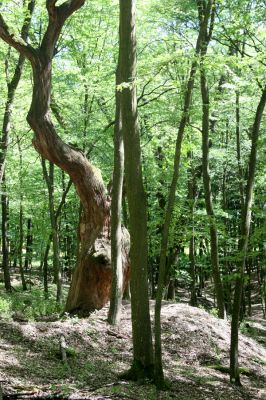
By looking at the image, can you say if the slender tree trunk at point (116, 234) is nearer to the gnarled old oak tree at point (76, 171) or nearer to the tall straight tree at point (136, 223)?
the gnarled old oak tree at point (76, 171)

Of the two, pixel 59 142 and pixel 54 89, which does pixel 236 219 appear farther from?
pixel 59 142

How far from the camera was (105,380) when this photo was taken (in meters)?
6.92

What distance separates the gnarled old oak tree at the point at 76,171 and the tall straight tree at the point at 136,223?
3.59 metres

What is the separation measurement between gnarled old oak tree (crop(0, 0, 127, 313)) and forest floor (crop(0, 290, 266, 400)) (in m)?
0.76

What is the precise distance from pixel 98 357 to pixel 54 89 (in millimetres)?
10252

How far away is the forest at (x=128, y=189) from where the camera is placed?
6.98 m

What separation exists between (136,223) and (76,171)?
176 inches

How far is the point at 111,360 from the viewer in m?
8.24

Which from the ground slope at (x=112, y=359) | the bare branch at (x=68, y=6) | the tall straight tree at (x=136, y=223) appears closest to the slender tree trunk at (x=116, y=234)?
the ground slope at (x=112, y=359)

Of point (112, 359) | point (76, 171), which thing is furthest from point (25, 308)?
point (112, 359)

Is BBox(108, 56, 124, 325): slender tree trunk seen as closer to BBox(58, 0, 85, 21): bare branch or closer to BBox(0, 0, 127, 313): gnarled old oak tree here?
BBox(0, 0, 127, 313): gnarled old oak tree

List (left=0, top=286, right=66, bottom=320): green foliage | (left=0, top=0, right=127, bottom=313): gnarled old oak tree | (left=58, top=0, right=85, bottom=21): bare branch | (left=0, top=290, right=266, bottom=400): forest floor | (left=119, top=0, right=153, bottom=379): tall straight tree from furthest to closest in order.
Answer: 1. (left=0, top=286, right=66, bottom=320): green foliage
2. (left=0, top=0, right=127, bottom=313): gnarled old oak tree
3. (left=58, top=0, right=85, bottom=21): bare branch
4. (left=119, top=0, right=153, bottom=379): tall straight tree
5. (left=0, top=290, right=266, bottom=400): forest floor

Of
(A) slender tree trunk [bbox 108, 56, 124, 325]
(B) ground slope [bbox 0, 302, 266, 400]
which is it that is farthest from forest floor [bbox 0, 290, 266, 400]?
(A) slender tree trunk [bbox 108, 56, 124, 325]

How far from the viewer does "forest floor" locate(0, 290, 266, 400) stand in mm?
6191
